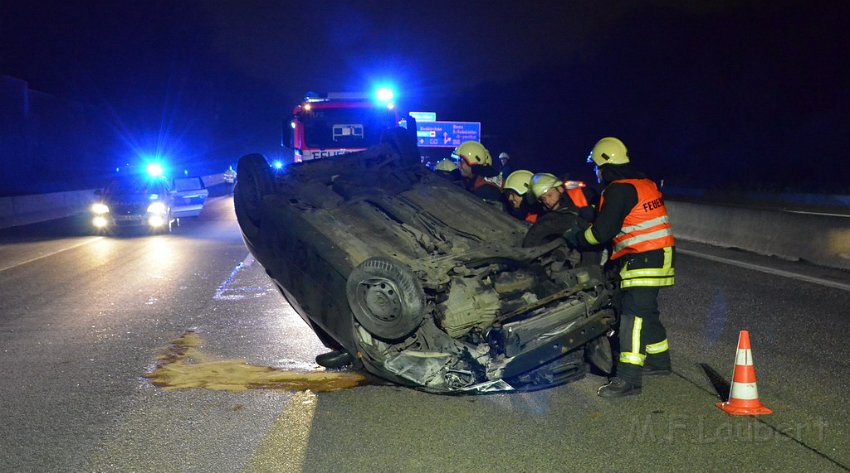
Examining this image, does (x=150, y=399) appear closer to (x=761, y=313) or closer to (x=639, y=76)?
(x=761, y=313)

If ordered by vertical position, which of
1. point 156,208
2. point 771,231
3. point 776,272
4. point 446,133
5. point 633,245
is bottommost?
point 776,272

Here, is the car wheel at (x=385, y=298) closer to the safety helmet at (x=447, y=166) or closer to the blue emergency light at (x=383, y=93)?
the safety helmet at (x=447, y=166)

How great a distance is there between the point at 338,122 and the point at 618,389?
15.4 m

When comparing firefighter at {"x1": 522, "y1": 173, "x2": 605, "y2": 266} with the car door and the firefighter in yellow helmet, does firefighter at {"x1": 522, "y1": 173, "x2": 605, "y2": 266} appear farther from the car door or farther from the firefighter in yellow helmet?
the car door

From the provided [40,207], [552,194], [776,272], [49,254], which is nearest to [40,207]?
[40,207]

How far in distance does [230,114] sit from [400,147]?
10222 centimetres

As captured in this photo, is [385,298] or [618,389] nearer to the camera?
[385,298]

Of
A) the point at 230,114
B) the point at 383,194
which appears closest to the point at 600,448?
the point at 383,194

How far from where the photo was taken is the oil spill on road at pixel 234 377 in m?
6.18

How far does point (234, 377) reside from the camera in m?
6.47

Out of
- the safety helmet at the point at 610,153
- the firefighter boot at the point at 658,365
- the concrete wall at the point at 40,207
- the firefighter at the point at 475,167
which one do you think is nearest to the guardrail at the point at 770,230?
the firefighter at the point at 475,167

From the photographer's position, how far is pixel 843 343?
739cm

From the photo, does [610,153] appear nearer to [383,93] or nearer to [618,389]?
[618,389]

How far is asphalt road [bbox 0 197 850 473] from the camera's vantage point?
4629mm
